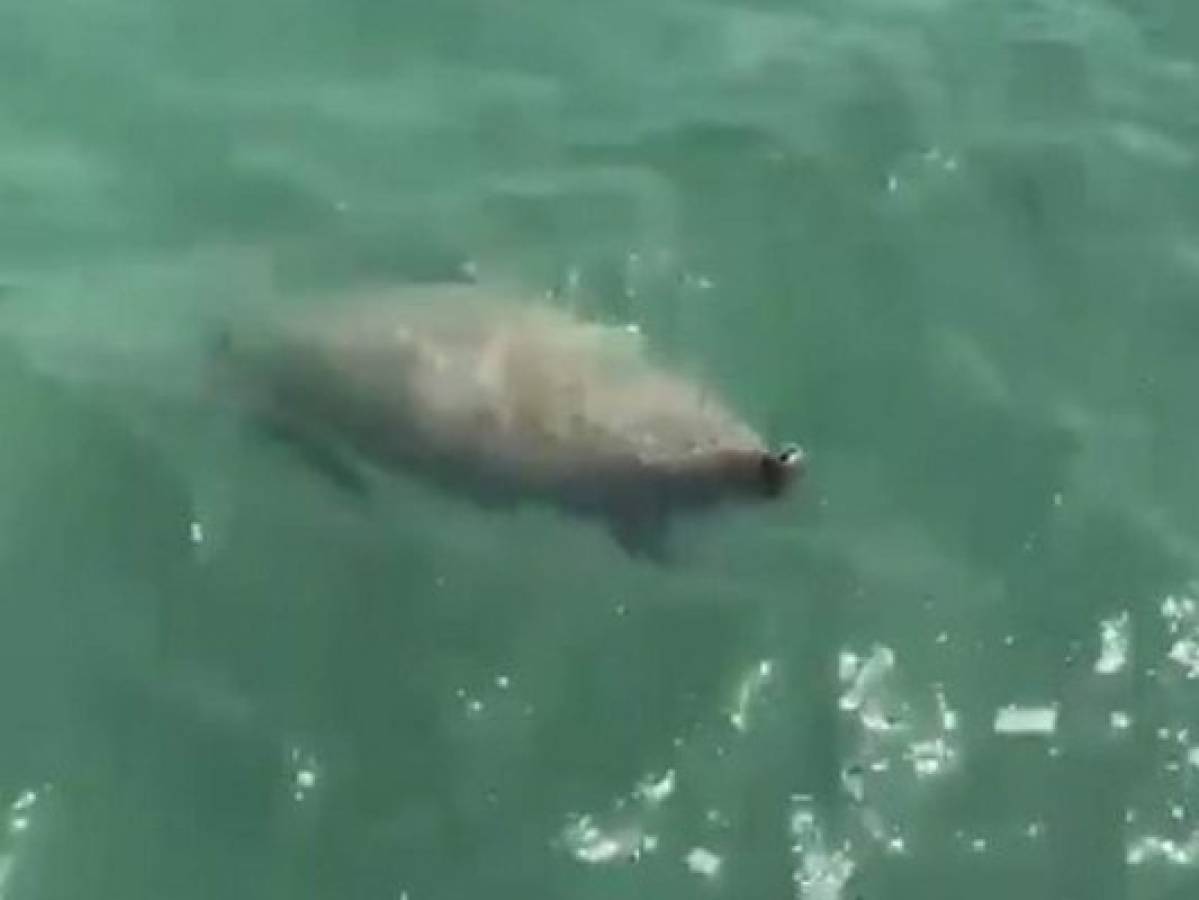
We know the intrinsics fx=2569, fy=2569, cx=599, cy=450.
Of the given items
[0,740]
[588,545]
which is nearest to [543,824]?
[588,545]

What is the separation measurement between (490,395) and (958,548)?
2.15m

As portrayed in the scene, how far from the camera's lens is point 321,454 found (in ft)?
37.1

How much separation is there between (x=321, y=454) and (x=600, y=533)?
4.33ft

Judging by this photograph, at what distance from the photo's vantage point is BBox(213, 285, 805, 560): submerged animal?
35.8 ft

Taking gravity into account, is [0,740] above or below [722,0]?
below

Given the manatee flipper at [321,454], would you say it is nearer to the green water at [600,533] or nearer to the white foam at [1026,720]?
the green water at [600,533]

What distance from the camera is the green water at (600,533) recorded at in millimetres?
9953

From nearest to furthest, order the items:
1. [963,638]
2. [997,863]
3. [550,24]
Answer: [997,863] < [963,638] < [550,24]

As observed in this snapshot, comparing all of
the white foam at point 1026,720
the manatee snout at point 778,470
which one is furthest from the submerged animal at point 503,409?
the white foam at point 1026,720

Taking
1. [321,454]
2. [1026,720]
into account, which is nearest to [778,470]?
[1026,720]

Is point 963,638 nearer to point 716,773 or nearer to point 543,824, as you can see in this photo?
point 716,773

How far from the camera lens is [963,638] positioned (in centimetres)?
1068

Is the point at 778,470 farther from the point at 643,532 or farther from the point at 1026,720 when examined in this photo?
the point at 1026,720

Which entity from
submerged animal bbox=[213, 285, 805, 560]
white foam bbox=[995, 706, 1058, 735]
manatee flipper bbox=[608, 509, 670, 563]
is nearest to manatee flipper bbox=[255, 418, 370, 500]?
submerged animal bbox=[213, 285, 805, 560]
